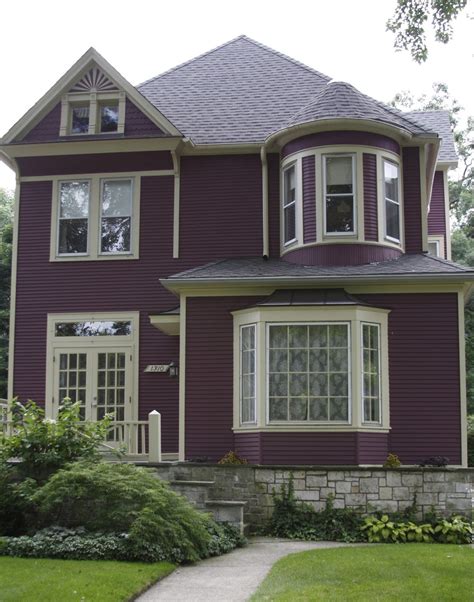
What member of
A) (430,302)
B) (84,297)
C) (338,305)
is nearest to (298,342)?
(338,305)

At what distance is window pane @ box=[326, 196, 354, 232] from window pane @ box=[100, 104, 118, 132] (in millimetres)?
4653

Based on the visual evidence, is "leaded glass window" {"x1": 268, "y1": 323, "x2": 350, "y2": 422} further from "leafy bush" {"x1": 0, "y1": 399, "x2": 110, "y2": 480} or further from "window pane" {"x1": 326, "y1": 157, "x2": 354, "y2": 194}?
"leafy bush" {"x1": 0, "y1": 399, "x2": 110, "y2": 480}

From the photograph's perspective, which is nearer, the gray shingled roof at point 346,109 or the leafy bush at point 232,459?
the leafy bush at point 232,459

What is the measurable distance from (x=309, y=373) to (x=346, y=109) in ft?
16.5

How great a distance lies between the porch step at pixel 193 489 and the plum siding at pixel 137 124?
7018 mm

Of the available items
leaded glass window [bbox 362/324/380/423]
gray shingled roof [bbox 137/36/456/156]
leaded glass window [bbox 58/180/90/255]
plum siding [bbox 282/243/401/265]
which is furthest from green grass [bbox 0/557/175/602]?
gray shingled roof [bbox 137/36/456/156]

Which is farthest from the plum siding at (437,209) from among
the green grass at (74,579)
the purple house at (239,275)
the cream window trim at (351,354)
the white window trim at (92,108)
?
the green grass at (74,579)

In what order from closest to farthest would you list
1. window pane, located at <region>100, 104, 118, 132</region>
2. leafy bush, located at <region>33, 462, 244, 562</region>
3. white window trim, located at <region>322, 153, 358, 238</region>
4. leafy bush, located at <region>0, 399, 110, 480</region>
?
1. leafy bush, located at <region>33, 462, 244, 562</region>
2. leafy bush, located at <region>0, 399, 110, 480</region>
3. white window trim, located at <region>322, 153, 358, 238</region>
4. window pane, located at <region>100, 104, 118, 132</region>

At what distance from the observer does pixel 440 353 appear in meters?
14.1

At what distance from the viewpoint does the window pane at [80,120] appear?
664 inches

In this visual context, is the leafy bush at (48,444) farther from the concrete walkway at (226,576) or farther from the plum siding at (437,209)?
the plum siding at (437,209)

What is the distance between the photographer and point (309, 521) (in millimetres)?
12898

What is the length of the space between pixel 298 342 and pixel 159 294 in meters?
3.57

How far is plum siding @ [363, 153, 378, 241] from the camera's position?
15273 mm
